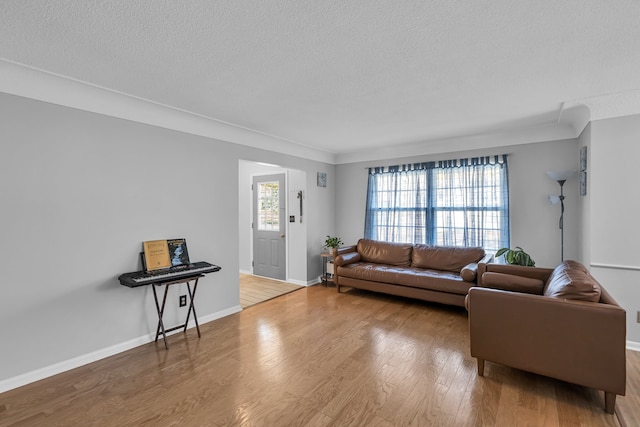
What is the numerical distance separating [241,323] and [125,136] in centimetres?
243

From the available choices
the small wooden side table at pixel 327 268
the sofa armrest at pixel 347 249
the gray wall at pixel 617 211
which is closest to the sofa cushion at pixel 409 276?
the sofa armrest at pixel 347 249

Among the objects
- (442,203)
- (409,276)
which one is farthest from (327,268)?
(442,203)

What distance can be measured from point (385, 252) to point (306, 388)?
10.1 ft

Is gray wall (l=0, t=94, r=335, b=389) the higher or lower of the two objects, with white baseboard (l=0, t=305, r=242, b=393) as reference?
higher

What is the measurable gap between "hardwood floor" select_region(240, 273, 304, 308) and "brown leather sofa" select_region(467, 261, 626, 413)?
3.07 metres

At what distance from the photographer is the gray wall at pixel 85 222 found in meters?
2.35

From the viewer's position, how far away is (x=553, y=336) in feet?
7.04

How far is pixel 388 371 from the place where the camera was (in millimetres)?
2518

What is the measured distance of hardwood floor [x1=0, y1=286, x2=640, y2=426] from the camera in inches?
77.4

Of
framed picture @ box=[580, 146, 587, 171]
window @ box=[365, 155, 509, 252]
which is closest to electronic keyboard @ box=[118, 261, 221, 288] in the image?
window @ box=[365, 155, 509, 252]

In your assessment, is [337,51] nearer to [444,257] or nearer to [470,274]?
[470,274]

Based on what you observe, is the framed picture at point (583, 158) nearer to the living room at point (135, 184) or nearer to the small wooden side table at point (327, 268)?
the living room at point (135, 184)

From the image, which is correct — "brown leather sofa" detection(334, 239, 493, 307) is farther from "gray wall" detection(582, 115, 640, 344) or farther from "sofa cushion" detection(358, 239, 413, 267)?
"gray wall" detection(582, 115, 640, 344)

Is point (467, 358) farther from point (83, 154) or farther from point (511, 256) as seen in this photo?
point (83, 154)
